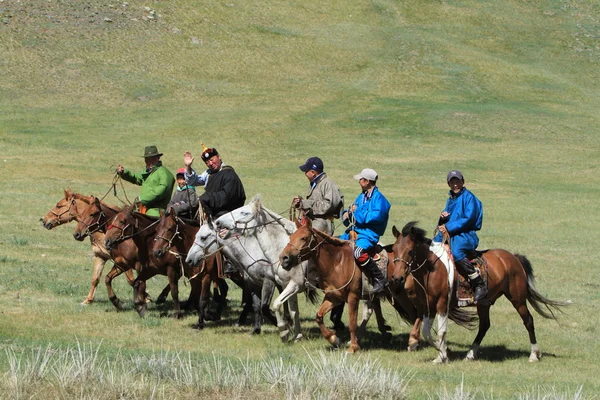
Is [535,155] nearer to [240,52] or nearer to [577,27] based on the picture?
[240,52]

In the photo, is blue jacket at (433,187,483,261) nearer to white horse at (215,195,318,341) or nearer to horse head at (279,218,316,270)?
horse head at (279,218,316,270)

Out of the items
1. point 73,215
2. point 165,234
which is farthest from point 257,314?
point 73,215

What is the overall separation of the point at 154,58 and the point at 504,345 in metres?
56.1

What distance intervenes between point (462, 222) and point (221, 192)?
418 cm

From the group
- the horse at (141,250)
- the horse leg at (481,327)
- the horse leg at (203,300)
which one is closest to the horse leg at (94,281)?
the horse at (141,250)

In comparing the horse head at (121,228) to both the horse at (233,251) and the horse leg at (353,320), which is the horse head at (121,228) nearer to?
the horse at (233,251)

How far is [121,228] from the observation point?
1557 centimetres

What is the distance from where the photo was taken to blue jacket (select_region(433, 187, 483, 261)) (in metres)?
13.2

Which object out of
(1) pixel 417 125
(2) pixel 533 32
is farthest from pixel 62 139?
(2) pixel 533 32

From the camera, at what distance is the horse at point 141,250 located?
15.5m

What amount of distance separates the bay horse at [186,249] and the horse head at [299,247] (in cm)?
250

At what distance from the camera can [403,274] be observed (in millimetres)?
12531

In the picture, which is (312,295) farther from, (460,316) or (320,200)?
(460,316)

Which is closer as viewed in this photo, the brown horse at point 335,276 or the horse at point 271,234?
the brown horse at point 335,276
